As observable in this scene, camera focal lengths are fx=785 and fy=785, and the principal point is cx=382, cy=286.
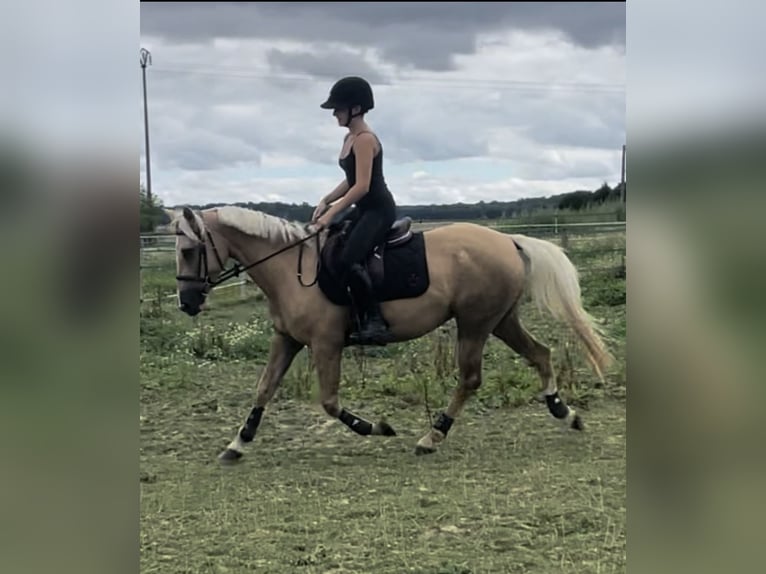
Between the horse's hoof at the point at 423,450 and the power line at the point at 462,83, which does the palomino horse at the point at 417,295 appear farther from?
the power line at the point at 462,83

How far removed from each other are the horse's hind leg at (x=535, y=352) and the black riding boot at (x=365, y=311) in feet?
1.80

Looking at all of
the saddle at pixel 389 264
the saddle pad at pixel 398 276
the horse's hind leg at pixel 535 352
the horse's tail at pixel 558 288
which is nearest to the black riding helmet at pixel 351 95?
the saddle at pixel 389 264

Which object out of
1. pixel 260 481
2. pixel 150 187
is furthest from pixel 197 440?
pixel 150 187

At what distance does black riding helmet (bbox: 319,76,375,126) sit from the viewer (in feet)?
10.7

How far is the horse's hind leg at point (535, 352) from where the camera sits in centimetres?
365

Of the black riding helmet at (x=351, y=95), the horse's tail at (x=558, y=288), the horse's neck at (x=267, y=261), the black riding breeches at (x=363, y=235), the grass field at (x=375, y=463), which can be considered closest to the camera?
the grass field at (x=375, y=463)

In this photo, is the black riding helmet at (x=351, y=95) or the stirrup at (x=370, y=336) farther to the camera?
the stirrup at (x=370, y=336)

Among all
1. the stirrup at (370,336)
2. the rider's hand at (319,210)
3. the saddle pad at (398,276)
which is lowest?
the stirrup at (370,336)

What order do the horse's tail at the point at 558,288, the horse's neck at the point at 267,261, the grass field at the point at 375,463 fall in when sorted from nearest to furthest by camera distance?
the grass field at the point at 375,463 < the horse's neck at the point at 267,261 < the horse's tail at the point at 558,288

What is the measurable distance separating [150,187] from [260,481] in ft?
4.40

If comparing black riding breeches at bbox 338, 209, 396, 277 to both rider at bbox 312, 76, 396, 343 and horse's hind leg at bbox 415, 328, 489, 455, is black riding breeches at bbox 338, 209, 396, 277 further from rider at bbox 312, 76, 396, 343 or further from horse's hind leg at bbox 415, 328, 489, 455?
horse's hind leg at bbox 415, 328, 489, 455

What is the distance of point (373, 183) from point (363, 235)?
23cm

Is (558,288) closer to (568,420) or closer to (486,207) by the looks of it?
(486,207)
